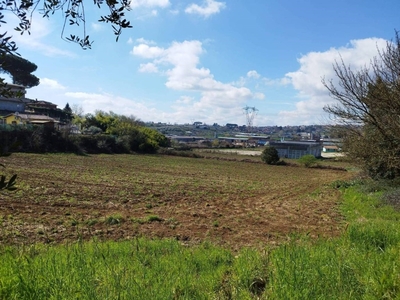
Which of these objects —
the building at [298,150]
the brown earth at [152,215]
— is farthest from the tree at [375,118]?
the building at [298,150]

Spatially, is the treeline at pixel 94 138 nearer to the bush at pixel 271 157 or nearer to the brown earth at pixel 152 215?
the bush at pixel 271 157

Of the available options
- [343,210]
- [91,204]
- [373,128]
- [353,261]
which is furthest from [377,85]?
[91,204]

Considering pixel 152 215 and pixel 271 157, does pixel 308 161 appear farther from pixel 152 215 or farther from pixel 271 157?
pixel 152 215

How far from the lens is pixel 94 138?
161 ft

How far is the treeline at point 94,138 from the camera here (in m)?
39.6

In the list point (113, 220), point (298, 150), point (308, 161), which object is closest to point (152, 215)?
point (113, 220)

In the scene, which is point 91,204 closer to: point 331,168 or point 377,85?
point 377,85

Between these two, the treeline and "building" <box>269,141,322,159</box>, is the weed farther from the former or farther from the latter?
"building" <box>269,141,322,159</box>

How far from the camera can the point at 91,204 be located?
42.9ft

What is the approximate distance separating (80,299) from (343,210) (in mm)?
13330

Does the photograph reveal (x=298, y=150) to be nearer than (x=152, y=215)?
No

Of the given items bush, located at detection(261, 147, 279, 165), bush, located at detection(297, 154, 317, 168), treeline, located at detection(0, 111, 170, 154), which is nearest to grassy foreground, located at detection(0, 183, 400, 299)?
treeline, located at detection(0, 111, 170, 154)

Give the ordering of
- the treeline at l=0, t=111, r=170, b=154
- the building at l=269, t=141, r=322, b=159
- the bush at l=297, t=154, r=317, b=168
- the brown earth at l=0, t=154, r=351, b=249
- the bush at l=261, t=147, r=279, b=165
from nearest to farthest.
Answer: the brown earth at l=0, t=154, r=351, b=249 → the treeline at l=0, t=111, r=170, b=154 → the bush at l=297, t=154, r=317, b=168 → the bush at l=261, t=147, r=279, b=165 → the building at l=269, t=141, r=322, b=159

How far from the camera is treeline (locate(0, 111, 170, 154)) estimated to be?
130 ft
